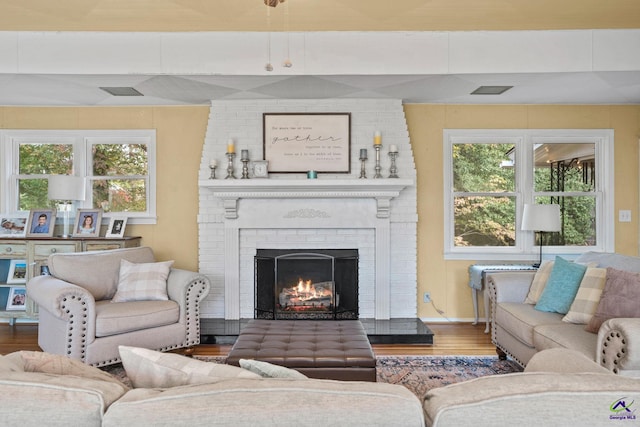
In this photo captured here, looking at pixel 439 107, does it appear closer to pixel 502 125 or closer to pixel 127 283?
pixel 502 125

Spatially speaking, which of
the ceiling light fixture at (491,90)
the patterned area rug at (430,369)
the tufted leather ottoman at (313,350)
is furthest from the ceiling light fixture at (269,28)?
the patterned area rug at (430,369)

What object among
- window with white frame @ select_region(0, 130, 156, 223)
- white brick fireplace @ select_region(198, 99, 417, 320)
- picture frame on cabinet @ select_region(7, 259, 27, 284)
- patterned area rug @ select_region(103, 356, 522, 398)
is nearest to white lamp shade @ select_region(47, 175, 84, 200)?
window with white frame @ select_region(0, 130, 156, 223)

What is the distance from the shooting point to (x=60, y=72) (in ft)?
11.4

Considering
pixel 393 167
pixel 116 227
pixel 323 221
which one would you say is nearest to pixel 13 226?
pixel 116 227

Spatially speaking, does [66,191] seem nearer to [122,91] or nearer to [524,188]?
[122,91]

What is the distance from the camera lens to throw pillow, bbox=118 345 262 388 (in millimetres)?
1004

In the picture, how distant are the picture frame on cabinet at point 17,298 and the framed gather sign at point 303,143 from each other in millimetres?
2688

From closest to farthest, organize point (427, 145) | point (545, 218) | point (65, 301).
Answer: point (65, 301) < point (545, 218) < point (427, 145)

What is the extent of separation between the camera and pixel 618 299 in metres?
2.39

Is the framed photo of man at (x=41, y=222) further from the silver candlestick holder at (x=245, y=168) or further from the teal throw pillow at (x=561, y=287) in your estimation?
the teal throw pillow at (x=561, y=287)

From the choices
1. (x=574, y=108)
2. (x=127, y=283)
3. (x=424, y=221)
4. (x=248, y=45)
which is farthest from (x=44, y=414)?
(x=574, y=108)

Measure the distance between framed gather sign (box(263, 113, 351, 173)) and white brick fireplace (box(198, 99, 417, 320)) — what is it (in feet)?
0.23

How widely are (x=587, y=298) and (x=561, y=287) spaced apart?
243 mm

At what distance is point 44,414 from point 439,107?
4.33 meters
